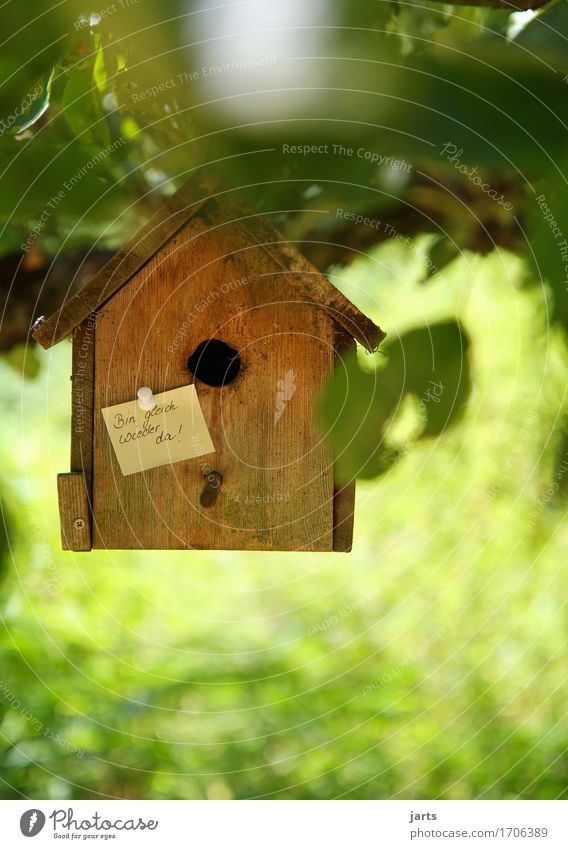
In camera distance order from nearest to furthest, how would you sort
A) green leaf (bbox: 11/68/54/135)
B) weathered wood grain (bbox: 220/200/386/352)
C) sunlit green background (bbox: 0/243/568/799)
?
weathered wood grain (bbox: 220/200/386/352), green leaf (bbox: 11/68/54/135), sunlit green background (bbox: 0/243/568/799)

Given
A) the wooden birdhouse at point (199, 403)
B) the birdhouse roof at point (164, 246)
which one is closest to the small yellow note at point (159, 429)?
the wooden birdhouse at point (199, 403)

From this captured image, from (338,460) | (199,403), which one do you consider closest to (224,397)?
(199,403)

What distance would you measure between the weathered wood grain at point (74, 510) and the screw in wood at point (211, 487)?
12 centimetres

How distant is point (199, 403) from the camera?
3.02ft

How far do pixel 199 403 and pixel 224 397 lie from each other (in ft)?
0.09

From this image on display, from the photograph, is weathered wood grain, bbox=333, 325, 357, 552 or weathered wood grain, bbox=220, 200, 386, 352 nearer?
weathered wood grain, bbox=220, 200, 386, 352

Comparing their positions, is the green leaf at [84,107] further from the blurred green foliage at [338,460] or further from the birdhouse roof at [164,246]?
the birdhouse roof at [164,246]

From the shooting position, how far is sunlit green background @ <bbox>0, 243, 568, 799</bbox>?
1.40 m

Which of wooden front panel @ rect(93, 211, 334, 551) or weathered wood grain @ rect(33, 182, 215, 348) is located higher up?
weathered wood grain @ rect(33, 182, 215, 348)

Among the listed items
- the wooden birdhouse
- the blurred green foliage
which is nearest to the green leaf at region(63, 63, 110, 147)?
the blurred green foliage

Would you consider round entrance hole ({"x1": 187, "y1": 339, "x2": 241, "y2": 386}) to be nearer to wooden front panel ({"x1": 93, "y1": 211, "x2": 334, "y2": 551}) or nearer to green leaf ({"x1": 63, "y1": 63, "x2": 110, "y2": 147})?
wooden front panel ({"x1": 93, "y1": 211, "x2": 334, "y2": 551})

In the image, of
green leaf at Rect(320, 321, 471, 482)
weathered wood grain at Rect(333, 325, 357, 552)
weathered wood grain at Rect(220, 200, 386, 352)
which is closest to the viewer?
green leaf at Rect(320, 321, 471, 482)

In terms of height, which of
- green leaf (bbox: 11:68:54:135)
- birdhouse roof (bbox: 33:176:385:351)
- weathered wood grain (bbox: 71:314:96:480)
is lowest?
weathered wood grain (bbox: 71:314:96:480)

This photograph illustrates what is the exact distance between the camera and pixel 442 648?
58.6 inches
